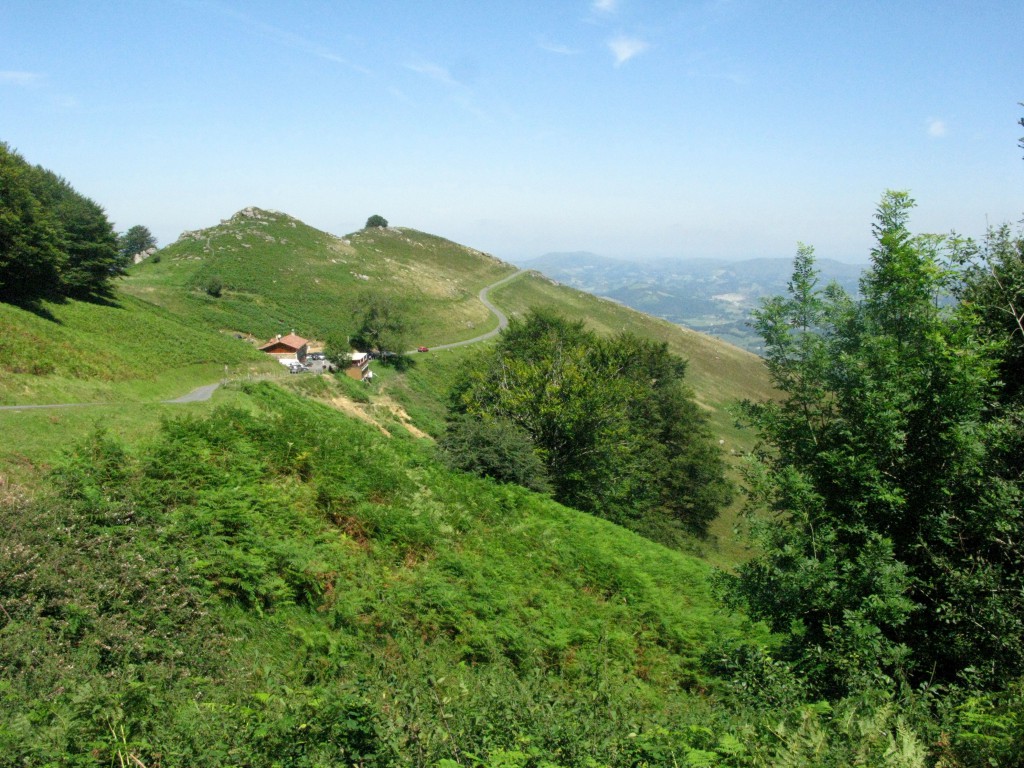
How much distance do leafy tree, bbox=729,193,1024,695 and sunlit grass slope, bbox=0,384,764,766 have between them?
6.90 feet

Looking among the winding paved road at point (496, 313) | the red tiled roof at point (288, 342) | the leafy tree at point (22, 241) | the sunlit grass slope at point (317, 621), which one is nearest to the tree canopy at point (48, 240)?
the leafy tree at point (22, 241)

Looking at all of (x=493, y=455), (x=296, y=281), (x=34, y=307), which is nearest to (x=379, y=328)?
(x=34, y=307)

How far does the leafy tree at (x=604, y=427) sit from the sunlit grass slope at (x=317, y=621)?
478 inches

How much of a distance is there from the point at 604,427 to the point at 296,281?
58.2 metres

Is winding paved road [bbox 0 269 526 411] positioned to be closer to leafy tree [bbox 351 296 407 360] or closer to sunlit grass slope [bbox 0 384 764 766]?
leafy tree [bbox 351 296 407 360]

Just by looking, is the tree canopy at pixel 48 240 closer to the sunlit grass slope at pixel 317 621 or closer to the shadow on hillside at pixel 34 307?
the shadow on hillside at pixel 34 307

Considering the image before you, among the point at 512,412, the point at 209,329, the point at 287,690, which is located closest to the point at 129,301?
the point at 209,329

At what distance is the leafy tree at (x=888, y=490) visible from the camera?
8.34 meters

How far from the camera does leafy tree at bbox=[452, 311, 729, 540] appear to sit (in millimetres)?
27500

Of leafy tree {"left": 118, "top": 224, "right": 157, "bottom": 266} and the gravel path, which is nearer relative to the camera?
the gravel path

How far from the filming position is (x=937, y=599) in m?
8.85

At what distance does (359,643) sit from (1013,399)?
11.8 metres

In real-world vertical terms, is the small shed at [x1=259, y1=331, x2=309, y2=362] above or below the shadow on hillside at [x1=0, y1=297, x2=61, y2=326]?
below

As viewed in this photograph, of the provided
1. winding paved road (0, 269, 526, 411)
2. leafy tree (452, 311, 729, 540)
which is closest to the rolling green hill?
winding paved road (0, 269, 526, 411)
